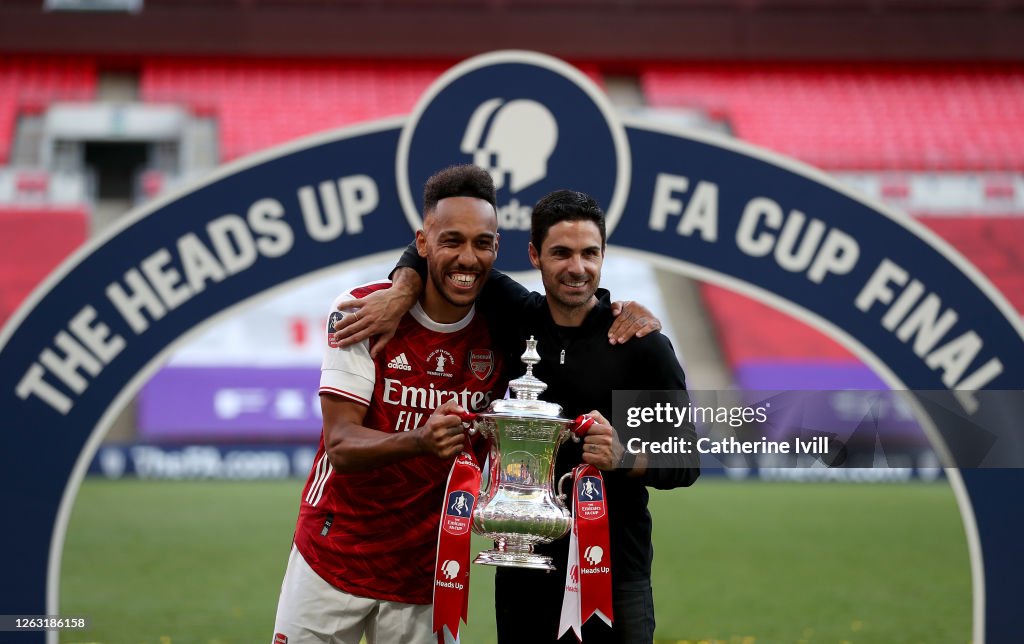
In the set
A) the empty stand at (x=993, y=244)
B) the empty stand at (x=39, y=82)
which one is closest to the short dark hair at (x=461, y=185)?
the empty stand at (x=993, y=244)

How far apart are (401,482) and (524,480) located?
0.39 meters

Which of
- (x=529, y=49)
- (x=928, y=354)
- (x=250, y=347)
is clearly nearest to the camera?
(x=928, y=354)

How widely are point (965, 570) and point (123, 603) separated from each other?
18.2ft

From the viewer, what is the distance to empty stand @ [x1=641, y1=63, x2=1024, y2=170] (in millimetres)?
17578

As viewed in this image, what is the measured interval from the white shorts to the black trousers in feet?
0.90

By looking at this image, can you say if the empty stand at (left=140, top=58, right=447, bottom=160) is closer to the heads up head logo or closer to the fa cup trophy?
the heads up head logo

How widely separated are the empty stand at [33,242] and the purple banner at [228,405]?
2.13m

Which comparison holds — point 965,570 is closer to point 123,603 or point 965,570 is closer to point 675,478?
point 123,603

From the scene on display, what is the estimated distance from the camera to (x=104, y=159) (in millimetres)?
17625

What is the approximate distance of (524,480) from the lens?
2795mm

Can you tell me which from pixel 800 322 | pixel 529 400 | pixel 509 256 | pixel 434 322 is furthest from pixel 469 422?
pixel 800 322

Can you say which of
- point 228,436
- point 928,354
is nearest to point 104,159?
point 228,436
